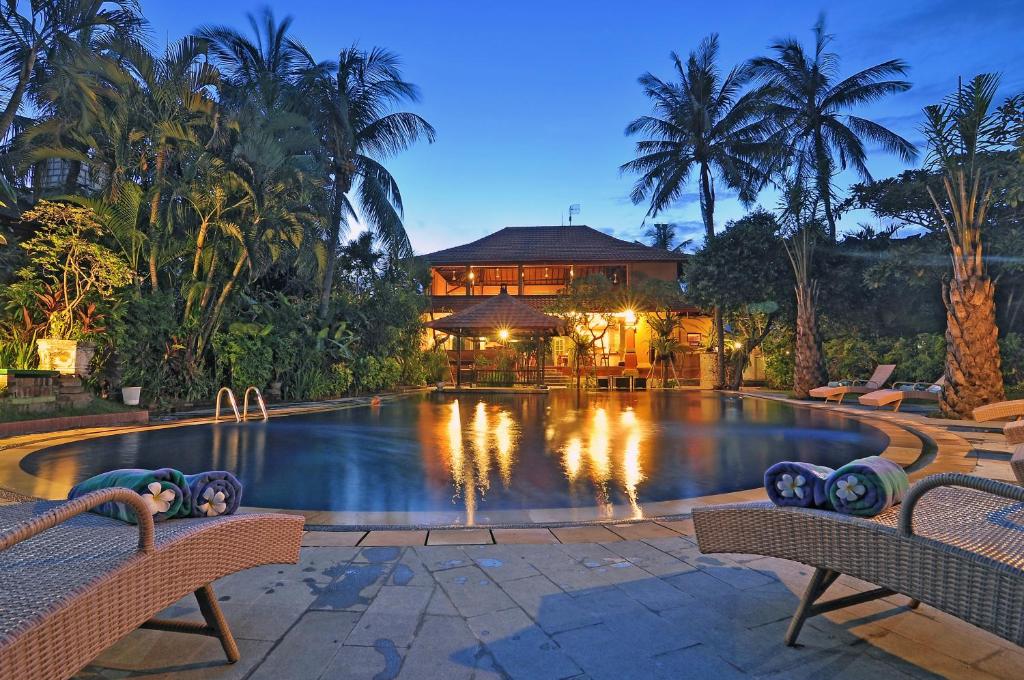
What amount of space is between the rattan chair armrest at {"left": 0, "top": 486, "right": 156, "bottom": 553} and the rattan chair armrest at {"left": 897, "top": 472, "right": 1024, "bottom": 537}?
7.65 ft

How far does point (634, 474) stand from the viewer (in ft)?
19.1

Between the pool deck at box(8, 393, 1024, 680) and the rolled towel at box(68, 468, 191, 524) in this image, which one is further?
the rolled towel at box(68, 468, 191, 524)

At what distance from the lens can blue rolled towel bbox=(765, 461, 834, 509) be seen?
2.26 m

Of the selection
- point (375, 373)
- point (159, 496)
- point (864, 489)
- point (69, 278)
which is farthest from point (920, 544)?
point (375, 373)

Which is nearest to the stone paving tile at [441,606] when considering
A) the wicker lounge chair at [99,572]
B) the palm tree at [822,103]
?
the wicker lounge chair at [99,572]

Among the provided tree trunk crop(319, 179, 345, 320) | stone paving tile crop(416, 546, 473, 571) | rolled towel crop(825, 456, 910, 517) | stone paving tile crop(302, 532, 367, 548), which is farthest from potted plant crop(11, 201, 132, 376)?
rolled towel crop(825, 456, 910, 517)

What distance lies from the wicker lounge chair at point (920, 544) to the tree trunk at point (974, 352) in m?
9.64

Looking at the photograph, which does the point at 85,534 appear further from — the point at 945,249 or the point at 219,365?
the point at 945,249

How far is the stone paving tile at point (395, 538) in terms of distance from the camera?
3.44m

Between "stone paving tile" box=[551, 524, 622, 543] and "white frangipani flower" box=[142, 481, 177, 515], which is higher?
"white frangipani flower" box=[142, 481, 177, 515]

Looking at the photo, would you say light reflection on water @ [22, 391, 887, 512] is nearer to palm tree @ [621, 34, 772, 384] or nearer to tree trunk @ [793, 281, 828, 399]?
tree trunk @ [793, 281, 828, 399]

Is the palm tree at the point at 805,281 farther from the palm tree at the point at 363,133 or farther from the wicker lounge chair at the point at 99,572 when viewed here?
the wicker lounge chair at the point at 99,572

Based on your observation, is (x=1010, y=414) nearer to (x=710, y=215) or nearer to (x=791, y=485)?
(x=791, y=485)

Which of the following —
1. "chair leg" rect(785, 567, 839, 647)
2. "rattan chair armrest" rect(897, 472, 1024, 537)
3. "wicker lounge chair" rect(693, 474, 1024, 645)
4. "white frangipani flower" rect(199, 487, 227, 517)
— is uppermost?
"rattan chair armrest" rect(897, 472, 1024, 537)
